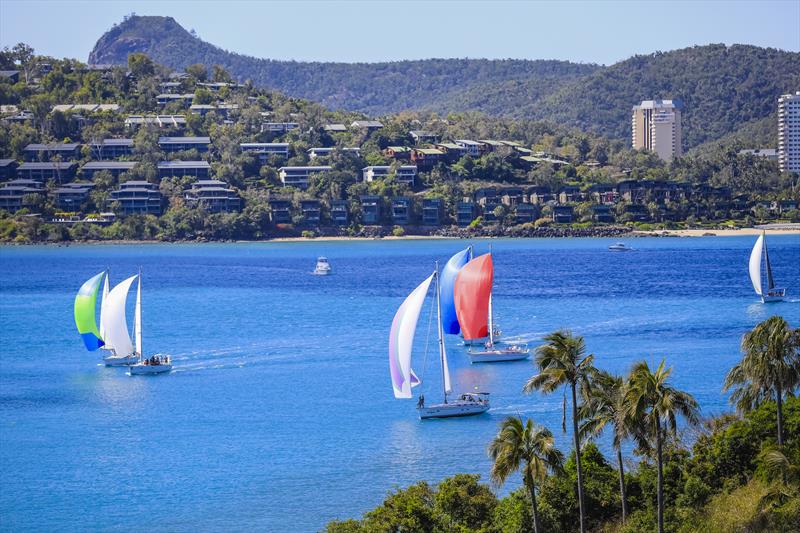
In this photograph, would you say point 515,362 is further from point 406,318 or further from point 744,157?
point 744,157

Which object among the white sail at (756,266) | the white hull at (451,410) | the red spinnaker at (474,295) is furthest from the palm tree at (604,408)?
the white sail at (756,266)

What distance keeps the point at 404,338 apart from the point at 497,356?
42.3 ft

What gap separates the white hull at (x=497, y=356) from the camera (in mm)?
54188

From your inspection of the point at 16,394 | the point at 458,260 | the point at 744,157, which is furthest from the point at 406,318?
the point at 744,157

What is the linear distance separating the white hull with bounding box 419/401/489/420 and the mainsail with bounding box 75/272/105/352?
20696 mm

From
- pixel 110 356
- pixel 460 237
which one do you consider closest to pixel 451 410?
pixel 110 356

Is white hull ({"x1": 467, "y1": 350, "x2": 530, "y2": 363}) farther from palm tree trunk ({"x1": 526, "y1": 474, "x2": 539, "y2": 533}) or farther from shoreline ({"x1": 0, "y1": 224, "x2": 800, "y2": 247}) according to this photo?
shoreline ({"x1": 0, "y1": 224, "x2": 800, "y2": 247})

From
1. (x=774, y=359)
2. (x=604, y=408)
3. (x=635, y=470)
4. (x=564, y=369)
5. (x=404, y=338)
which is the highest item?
(x=564, y=369)

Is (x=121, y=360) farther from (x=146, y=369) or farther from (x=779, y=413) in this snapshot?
(x=779, y=413)

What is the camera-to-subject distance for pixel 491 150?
618 feet

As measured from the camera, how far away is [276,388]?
163 ft

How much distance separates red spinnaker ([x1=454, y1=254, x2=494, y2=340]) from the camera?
51969 mm

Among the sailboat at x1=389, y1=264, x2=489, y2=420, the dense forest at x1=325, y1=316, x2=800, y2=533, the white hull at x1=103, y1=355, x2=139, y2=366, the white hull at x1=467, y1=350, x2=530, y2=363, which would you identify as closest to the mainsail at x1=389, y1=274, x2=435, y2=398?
the sailboat at x1=389, y1=264, x2=489, y2=420

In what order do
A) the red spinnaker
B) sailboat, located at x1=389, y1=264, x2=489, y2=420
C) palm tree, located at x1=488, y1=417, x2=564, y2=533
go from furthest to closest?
the red spinnaker < sailboat, located at x1=389, y1=264, x2=489, y2=420 < palm tree, located at x1=488, y1=417, x2=564, y2=533
